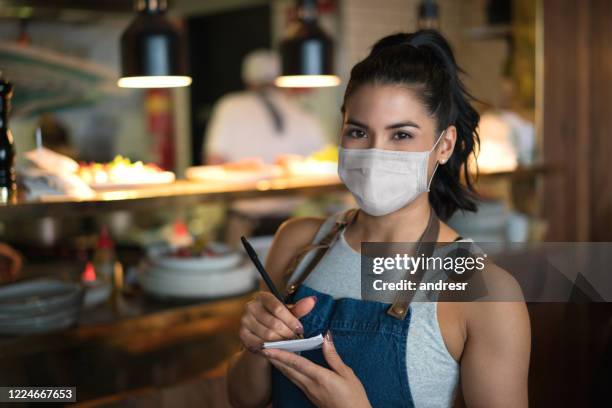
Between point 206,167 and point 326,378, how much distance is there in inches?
98.2

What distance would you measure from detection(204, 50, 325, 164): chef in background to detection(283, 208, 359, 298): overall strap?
3.65 meters

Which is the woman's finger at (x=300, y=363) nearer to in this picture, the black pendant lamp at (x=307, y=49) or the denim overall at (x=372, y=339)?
the denim overall at (x=372, y=339)

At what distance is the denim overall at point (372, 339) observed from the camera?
5.07 feet

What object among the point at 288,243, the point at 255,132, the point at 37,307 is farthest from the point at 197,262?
the point at 255,132

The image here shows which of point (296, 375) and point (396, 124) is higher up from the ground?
point (396, 124)

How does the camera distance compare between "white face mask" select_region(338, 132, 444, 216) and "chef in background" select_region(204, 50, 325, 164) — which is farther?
"chef in background" select_region(204, 50, 325, 164)

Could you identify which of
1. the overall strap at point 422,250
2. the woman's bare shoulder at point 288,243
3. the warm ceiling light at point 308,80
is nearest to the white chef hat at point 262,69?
the warm ceiling light at point 308,80

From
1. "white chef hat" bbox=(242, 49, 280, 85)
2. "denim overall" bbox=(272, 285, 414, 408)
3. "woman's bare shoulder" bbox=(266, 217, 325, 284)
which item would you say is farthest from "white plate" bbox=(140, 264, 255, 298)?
"white chef hat" bbox=(242, 49, 280, 85)

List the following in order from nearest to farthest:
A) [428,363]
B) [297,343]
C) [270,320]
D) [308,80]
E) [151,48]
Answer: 1. [297,343]
2. [270,320]
3. [428,363]
4. [151,48]
5. [308,80]

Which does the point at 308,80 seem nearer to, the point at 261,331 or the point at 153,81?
the point at 153,81

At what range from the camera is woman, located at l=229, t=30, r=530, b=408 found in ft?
4.83

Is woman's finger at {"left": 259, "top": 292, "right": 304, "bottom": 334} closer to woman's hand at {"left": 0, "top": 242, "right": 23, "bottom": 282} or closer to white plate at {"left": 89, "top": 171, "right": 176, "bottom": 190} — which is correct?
white plate at {"left": 89, "top": 171, "right": 176, "bottom": 190}

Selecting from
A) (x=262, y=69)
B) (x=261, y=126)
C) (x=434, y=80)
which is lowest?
(x=261, y=126)

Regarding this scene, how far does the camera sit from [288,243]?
1.86 m
